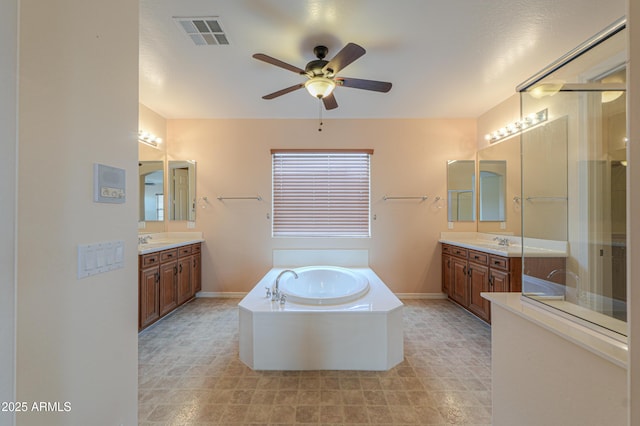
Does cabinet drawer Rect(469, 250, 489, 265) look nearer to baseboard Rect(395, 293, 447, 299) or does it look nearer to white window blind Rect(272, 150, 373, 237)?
baseboard Rect(395, 293, 447, 299)

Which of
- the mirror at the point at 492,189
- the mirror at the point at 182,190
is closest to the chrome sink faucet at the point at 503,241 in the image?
the mirror at the point at 492,189

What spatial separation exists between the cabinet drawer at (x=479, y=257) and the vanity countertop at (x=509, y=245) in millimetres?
50

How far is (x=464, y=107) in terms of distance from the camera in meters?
3.43

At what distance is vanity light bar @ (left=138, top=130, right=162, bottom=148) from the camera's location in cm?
327

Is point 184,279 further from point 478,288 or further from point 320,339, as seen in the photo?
point 478,288

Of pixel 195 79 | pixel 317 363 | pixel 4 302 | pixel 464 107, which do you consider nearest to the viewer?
pixel 4 302

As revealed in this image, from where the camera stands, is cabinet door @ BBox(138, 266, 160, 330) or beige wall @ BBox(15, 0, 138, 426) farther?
cabinet door @ BBox(138, 266, 160, 330)

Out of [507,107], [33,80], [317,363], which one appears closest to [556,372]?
[317,363]

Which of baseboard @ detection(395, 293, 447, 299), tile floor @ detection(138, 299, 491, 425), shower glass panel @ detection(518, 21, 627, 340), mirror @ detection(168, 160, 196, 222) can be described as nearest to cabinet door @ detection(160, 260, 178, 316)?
tile floor @ detection(138, 299, 491, 425)

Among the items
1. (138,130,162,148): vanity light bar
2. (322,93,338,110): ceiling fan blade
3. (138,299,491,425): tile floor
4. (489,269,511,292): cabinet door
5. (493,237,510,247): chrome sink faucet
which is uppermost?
(322,93,338,110): ceiling fan blade

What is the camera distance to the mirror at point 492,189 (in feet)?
10.9

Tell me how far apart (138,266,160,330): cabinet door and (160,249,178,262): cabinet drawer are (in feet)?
0.51

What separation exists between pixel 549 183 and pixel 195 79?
3.50 meters

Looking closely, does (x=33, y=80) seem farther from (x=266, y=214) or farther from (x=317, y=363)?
(x=266, y=214)
